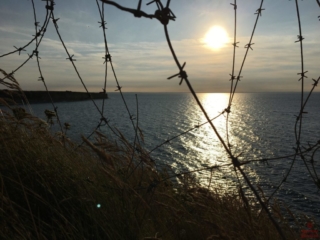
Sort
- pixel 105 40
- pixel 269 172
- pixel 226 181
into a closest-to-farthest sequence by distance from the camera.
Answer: pixel 105 40 < pixel 226 181 < pixel 269 172

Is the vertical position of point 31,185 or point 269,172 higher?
point 31,185

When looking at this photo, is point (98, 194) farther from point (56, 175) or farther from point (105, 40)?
point (105, 40)

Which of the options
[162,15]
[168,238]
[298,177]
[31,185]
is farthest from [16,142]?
[298,177]

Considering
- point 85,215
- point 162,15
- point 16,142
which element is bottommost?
point 85,215

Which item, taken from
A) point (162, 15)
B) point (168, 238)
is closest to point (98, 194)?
point (168, 238)

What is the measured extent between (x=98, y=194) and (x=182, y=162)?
17.2 metres

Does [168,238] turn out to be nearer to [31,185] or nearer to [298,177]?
[31,185]

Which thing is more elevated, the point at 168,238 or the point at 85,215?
the point at 85,215

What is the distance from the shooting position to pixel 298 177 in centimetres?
1573

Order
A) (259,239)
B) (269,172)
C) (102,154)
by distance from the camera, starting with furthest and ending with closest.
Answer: (269,172) < (259,239) < (102,154)

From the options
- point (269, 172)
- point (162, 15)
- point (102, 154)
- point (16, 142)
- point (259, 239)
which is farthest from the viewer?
point (269, 172)

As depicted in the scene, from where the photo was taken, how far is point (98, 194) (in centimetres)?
254

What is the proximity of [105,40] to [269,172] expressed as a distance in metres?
16.1

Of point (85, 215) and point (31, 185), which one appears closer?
point (85, 215)
